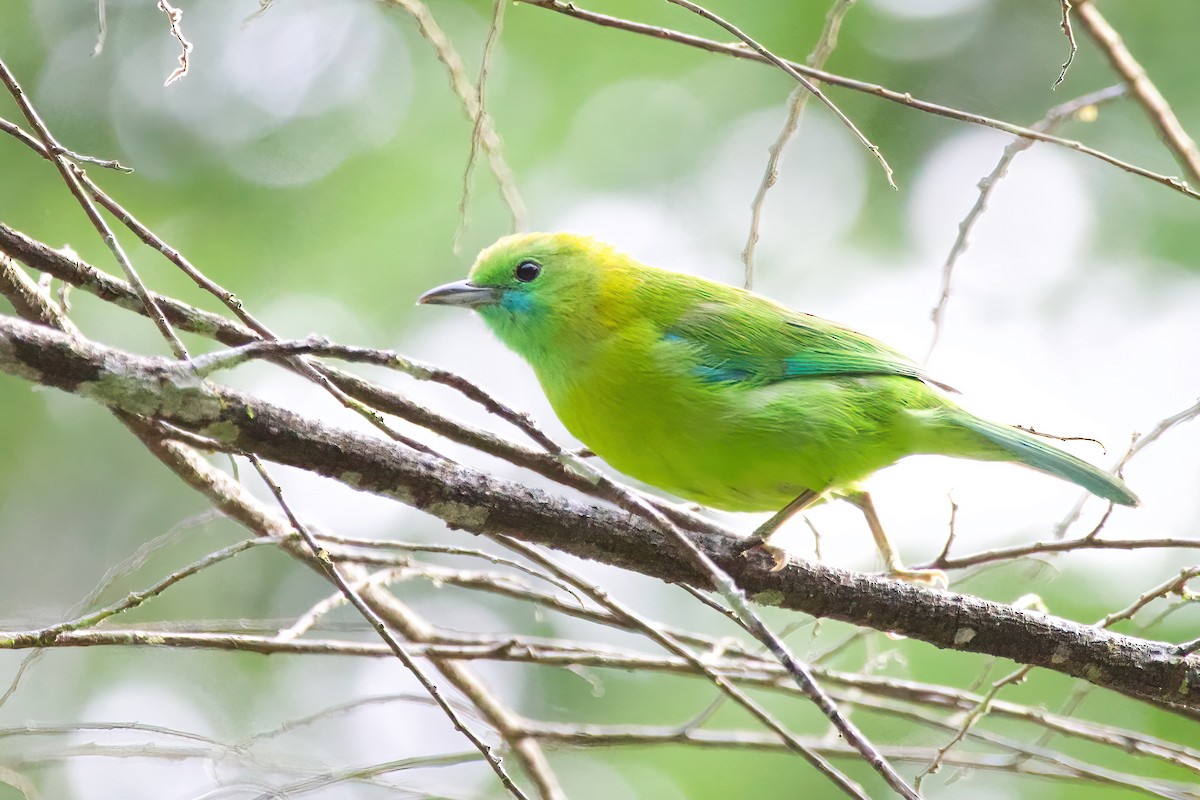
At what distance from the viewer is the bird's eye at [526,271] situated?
13.3 ft

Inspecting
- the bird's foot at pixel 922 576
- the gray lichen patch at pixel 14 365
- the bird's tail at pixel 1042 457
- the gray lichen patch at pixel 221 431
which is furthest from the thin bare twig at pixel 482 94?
the bird's foot at pixel 922 576

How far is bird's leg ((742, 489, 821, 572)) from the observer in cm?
306

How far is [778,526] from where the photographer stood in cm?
348

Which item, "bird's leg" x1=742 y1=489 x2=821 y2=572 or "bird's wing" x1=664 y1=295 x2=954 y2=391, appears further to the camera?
"bird's wing" x1=664 y1=295 x2=954 y2=391

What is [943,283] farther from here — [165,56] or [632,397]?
[165,56]

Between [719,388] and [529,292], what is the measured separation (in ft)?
2.83

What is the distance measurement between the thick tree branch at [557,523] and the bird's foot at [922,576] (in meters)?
0.67

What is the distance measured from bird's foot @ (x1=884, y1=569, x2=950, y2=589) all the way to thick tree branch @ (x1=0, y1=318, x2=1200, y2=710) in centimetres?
67

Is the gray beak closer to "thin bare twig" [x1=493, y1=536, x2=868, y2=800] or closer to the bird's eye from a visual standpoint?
the bird's eye

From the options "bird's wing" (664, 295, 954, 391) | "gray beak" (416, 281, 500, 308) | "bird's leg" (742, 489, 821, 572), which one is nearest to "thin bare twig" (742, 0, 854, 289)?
"bird's wing" (664, 295, 954, 391)

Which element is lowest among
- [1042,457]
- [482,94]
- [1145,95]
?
[1042,457]

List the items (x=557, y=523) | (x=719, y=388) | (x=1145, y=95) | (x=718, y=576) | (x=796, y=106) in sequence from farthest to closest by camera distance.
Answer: (x=719, y=388) → (x=1145, y=95) → (x=796, y=106) → (x=557, y=523) → (x=718, y=576)

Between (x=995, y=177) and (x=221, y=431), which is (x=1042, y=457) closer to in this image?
(x=995, y=177)

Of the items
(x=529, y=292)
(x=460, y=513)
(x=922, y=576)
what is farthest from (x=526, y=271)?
(x=922, y=576)
